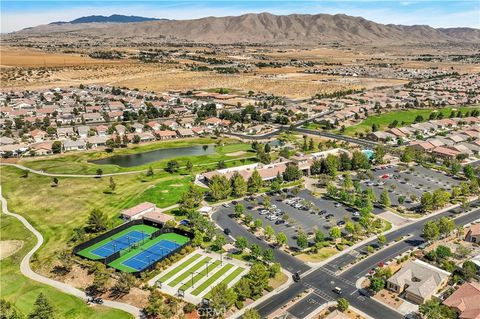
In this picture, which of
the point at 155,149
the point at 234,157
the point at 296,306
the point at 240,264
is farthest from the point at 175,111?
the point at 296,306

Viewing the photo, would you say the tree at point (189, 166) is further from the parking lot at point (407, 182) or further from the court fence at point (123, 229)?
the parking lot at point (407, 182)

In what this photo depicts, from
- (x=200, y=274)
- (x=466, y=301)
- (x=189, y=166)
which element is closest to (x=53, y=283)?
(x=200, y=274)

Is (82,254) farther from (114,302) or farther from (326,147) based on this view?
(326,147)

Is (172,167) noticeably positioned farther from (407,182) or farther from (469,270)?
(469,270)

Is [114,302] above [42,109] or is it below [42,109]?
below

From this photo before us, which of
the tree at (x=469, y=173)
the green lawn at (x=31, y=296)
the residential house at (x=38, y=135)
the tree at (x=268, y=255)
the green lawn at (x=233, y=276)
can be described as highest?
the residential house at (x=38, y=135)

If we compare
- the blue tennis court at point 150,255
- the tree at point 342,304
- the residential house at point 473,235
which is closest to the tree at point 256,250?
the blue tennis court at point 150,255
